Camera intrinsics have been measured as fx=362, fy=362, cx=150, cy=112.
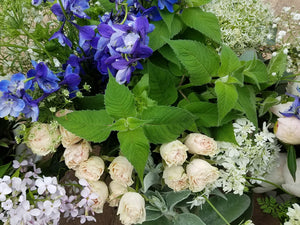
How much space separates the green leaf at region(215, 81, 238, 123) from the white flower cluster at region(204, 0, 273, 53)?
184 mm

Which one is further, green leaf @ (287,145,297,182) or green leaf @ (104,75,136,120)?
green leaf @ (287,145,297,182)

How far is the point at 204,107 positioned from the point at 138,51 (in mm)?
125

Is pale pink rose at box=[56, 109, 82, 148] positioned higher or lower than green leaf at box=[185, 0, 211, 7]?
lower

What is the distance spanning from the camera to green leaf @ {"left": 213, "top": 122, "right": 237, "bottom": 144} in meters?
0.51

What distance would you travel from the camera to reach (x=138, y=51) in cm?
46

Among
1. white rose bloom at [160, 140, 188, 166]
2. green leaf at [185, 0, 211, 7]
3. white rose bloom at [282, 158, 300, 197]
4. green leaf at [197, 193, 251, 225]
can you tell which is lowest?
green leaf at [197, 193, 251, 225]

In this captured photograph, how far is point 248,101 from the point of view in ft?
1.64

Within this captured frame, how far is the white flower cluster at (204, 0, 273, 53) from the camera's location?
24.8 inches

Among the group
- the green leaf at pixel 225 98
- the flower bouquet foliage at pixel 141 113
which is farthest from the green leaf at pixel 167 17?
the green leaf at pixel 225 98

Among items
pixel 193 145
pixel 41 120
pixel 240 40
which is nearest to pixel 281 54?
pixel 240 40

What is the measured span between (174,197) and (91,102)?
0.60 feet

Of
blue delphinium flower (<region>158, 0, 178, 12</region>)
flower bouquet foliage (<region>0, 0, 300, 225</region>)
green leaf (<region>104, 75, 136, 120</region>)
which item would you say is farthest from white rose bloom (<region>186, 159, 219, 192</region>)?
blue delphinium flower (<region>158, 0, 178, 12</region>)

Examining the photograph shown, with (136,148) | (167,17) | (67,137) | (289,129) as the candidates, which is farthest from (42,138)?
(289,129)

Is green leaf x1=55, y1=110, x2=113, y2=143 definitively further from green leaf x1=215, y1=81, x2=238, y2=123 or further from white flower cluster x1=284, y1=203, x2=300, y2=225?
white flower cluster x1=284, y1=203, x2=300, y2=225
